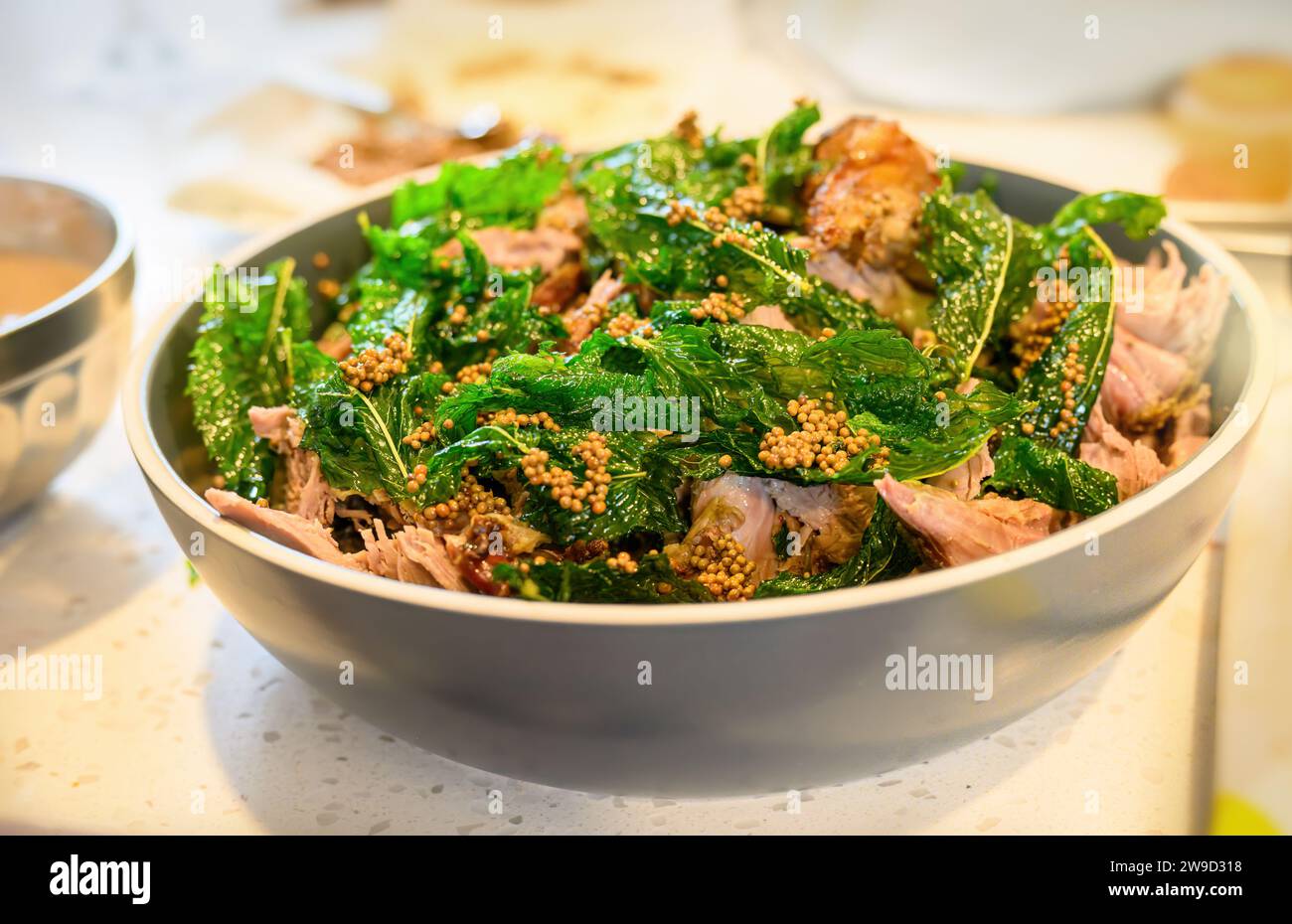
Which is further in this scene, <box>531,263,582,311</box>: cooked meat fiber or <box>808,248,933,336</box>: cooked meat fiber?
<box>531,263,582,311</box>: cooked meat fiber

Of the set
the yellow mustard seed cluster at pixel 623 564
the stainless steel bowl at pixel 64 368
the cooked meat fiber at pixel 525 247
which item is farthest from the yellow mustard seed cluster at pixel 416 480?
the stainless steel bowl at pixel 64 368

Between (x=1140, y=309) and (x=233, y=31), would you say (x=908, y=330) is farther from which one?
(x=233, y=31)

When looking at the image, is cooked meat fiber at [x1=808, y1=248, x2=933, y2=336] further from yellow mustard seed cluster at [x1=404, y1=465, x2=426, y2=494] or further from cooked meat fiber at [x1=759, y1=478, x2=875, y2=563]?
yellow mustard seed cluster at [x1=404, y1=465, x2=426, y2=494]

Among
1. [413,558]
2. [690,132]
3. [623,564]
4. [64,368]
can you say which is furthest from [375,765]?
[690,132]

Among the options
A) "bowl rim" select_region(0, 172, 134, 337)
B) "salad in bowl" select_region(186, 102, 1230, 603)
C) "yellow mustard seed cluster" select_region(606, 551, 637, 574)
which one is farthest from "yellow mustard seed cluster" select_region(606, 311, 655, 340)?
"bowl rim" select_region(0, 172, 134, 337)

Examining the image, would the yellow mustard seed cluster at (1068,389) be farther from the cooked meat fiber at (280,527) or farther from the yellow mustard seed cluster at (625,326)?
the cooked meat fiber at (280,527)

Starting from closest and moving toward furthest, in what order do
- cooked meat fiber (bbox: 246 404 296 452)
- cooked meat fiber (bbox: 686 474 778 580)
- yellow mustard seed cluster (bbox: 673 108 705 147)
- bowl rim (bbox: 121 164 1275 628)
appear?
1. bowl rim (bbox: 121 164 1275 628)
2. cooked meat fiber (bbox: 686 474 778 580)
3. cooked meat fiber (bbox: 246 404 296 452)
4. yellow mustard seed cluster (bbox: 673 108 705 147)
